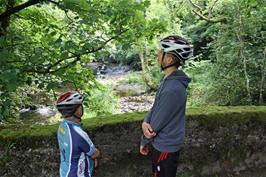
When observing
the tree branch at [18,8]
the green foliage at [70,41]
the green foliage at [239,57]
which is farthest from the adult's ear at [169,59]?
the green foliage at [239,57]

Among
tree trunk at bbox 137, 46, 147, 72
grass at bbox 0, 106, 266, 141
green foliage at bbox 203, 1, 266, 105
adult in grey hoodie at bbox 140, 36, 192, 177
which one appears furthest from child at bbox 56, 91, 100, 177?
tree trunk at bbox 137, 46, 147, 72

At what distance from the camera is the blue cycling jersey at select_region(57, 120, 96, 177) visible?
2.81 meters

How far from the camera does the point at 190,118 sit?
4.41 m

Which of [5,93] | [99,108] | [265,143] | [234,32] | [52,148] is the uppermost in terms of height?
[234,32]

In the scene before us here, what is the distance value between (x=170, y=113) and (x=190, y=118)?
1.71 metres

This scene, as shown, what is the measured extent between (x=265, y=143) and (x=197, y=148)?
3.24 feet

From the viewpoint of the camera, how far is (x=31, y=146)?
4.08m

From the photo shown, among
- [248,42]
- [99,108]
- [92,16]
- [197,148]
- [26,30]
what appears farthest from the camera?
[99,108]

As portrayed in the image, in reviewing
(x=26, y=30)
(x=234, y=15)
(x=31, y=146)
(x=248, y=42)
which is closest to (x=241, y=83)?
(x=248, y=42)

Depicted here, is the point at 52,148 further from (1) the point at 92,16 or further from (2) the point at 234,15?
(2) the point at 234,15

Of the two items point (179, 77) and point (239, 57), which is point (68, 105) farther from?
point (239, 57)

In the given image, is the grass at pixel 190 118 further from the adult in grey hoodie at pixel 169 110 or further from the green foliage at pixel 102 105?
the green foliage at pixel 102 105

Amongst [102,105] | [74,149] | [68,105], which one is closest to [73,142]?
[74,149]

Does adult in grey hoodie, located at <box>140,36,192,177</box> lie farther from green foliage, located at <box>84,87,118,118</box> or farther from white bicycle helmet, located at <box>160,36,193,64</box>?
green foliage, located at <box>84,87,118,118</box>
